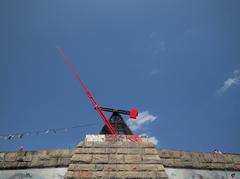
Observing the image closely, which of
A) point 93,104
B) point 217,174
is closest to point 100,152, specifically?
point 217,174

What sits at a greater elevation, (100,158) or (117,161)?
(100,158)

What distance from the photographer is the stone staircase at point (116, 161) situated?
5.84 meters

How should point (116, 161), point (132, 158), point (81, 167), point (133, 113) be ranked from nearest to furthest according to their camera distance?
point (81, 167)
point (116, 161)
point (132, 158)
point (133, 113)

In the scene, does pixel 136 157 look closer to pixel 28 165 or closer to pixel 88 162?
pixel 88 162

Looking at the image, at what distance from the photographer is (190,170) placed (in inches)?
265

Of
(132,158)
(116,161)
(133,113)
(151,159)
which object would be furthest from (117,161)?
(133,113)

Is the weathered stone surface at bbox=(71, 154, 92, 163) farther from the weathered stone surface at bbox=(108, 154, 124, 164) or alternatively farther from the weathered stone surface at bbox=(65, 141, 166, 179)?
the weathered stone surface at bbox=(108, 154, 124, 164)

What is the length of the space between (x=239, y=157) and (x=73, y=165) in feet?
18.9

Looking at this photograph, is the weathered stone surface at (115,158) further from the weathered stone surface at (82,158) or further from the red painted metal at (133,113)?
the red painted metal at (133,113)

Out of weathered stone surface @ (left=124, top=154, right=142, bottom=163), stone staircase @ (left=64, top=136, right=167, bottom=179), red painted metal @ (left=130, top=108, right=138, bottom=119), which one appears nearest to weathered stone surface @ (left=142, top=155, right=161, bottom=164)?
stone staircase @ (left=64, top=136, right=167, bottom=179)

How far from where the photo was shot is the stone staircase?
19.2 ft

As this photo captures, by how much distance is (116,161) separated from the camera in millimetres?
6176

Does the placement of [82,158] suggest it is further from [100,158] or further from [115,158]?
[115,158]

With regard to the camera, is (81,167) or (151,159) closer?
(81,167)
